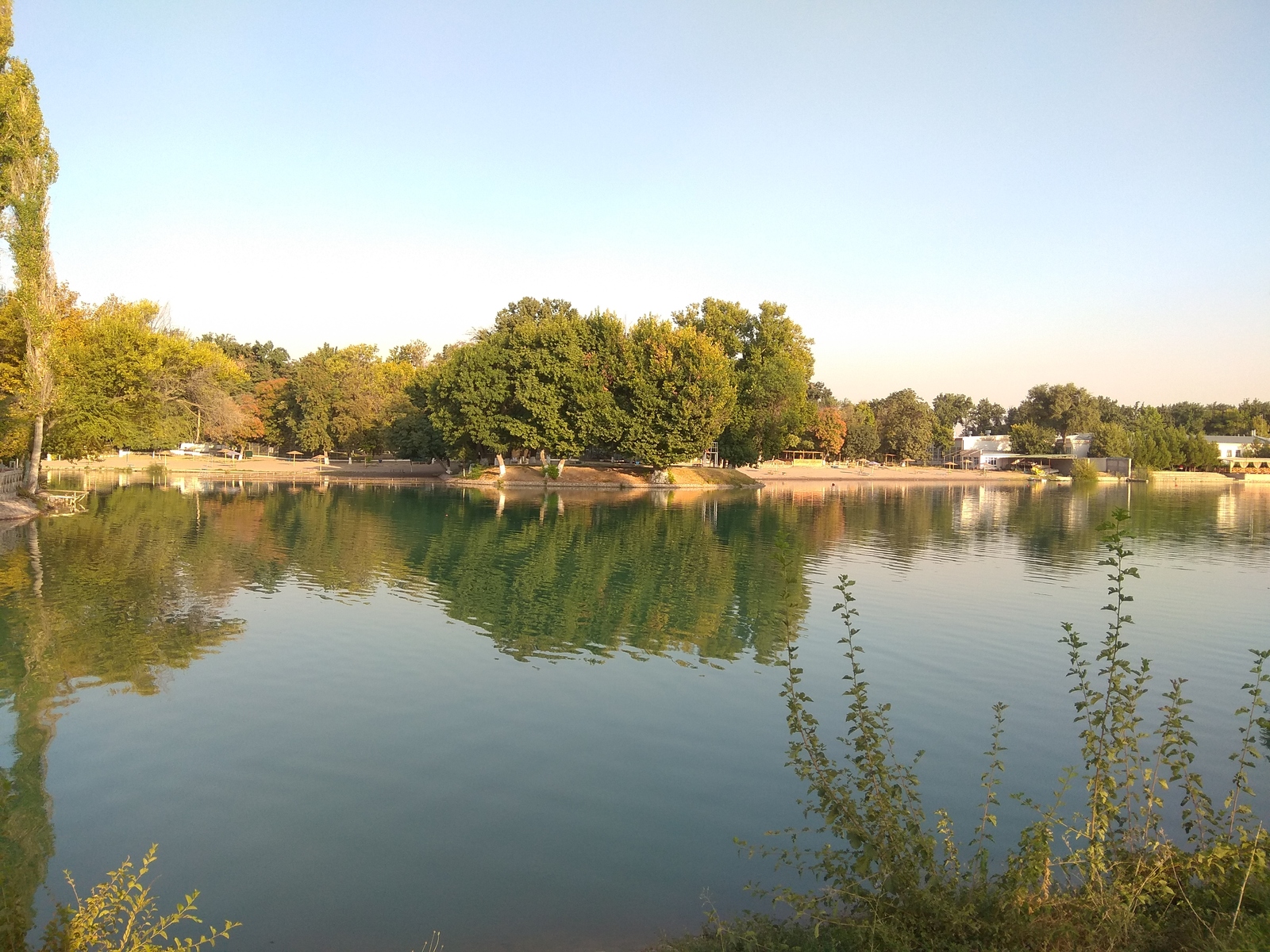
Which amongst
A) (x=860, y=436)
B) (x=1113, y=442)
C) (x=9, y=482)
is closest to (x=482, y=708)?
(x=9, y=482)

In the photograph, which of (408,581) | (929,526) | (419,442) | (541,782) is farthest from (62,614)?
(419,442)

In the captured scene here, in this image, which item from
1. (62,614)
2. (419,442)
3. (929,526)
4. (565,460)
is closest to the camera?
(62,614)

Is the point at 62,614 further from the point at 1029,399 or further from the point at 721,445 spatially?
the point at 1029,399

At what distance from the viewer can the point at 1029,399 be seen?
16912 centimetres

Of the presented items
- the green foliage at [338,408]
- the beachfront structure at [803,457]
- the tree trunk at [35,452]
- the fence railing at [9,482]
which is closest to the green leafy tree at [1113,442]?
the beachfront structure at [803,457]

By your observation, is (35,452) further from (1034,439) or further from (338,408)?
(1034,439)

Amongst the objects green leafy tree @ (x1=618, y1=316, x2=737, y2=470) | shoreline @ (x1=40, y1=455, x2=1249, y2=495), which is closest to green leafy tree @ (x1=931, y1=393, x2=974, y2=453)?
shoreline @ (x1=40, y1=455, x2=1249, y2=495)

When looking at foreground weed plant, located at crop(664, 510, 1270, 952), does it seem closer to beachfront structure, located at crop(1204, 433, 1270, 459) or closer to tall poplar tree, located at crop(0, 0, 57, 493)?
tall poplar tree, located at crop(0, 0, 57, 493)

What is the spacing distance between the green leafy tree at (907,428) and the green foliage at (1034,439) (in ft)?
55.1

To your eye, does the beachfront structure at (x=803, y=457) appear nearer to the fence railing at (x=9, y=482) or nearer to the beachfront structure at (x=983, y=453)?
the beachfront structure at (x=983, y=453)

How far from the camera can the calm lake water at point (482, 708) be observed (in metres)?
8.25

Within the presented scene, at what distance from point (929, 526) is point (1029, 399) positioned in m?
139

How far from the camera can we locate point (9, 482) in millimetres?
42344

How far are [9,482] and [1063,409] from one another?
516 feet
